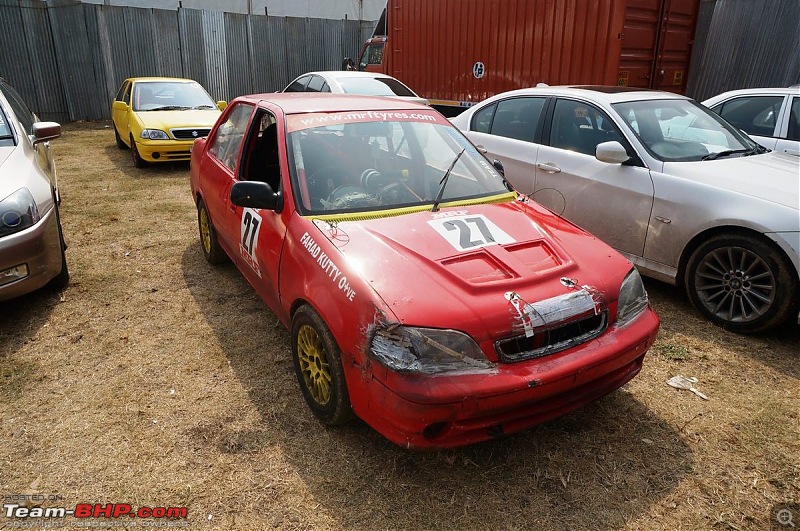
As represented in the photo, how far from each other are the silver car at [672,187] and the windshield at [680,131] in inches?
0.4

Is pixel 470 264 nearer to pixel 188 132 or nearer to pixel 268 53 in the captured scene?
pixel 188 132

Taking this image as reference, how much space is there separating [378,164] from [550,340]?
158cm

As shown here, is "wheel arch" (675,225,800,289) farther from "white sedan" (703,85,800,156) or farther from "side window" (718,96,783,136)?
"side window" (718,96,783,136)

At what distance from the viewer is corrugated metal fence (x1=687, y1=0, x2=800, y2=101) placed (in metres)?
9.95

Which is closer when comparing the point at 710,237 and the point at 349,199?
the point at 349,199

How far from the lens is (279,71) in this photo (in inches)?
671

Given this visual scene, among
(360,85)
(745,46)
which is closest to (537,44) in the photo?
(360,85)

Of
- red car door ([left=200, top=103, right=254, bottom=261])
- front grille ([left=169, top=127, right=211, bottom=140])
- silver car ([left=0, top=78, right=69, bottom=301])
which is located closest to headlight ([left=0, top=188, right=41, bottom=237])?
silver car ([left=0, top=78, right=69, bottom=301])

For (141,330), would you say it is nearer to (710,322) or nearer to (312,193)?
(312,193)

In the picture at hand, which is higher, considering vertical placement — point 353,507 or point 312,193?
point 312,193

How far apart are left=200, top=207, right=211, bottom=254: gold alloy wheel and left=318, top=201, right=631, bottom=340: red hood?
2.37m

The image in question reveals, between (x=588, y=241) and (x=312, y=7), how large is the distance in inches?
834

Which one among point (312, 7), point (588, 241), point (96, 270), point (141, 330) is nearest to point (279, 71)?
point (312, 7)

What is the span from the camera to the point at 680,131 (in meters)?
4.58
